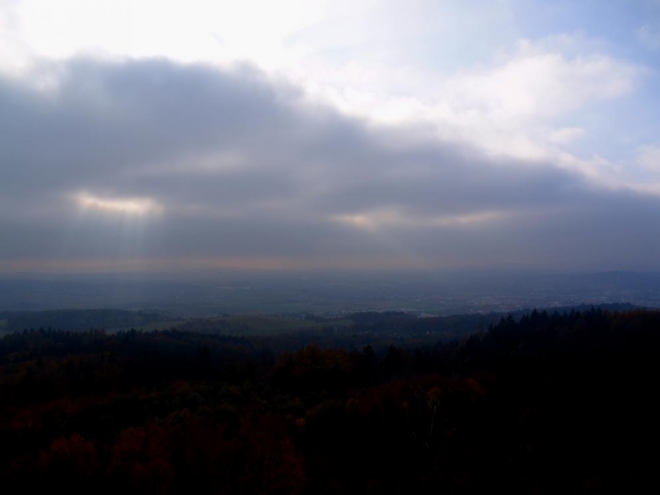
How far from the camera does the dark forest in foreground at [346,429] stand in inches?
689

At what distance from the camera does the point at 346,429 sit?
24531mm

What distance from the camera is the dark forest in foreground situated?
17.5 meters

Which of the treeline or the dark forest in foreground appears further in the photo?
the treeline

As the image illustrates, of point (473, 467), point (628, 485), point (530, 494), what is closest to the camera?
point (628, 485)

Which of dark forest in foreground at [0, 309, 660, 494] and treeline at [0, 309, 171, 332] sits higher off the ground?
dark forest in foreground at [0, 309, 660, 494]

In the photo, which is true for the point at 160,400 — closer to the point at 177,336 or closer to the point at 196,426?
the point at 196,426

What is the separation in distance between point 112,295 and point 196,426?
7060 inches

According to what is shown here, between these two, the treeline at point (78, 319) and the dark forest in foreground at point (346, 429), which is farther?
the treeline at point (78, 319)

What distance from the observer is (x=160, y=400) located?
104 ft

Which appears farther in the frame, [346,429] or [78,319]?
[78,319]

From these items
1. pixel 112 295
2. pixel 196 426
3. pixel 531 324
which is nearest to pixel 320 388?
pixel 196 426

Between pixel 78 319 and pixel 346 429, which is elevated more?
pixel 346 429

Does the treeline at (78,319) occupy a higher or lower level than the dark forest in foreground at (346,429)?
lower

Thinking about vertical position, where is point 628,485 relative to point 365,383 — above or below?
above
